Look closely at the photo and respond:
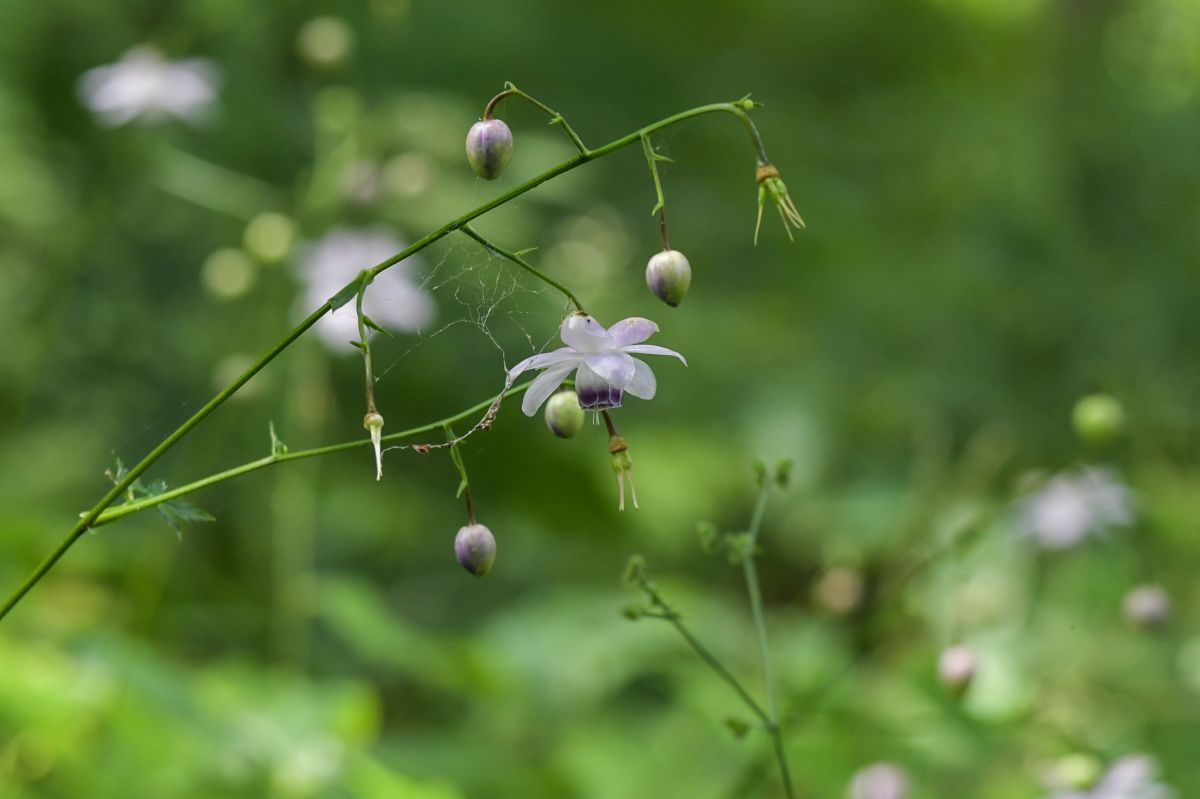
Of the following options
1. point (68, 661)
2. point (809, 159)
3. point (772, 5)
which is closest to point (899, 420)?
point (809, 159)

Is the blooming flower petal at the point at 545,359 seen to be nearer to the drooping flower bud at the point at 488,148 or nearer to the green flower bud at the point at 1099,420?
the drooping flower bud at the point at 488,148

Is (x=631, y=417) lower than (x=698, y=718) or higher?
higher

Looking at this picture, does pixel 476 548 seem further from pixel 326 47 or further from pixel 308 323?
pixel 326 47

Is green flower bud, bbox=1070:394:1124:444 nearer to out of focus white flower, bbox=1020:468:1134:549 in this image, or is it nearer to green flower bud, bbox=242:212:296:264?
out of focus white flower, bbox=1020:468:1134:549

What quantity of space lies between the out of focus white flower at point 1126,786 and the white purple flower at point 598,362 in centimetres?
123

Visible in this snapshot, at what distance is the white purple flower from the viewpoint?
107 centimetres

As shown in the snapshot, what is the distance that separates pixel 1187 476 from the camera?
4.77 m

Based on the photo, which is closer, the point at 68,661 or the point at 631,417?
the point at 68,661

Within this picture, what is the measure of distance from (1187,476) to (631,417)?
2159 mm

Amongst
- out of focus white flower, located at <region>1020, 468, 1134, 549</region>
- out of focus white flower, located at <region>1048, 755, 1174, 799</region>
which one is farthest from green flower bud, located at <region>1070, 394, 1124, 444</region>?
out of focus white flower, located at <region>1020, 468, 1134, 549</region>

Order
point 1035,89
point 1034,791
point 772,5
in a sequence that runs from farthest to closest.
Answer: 1. point 1035,89
2. point 772,5
3. point 1034,791

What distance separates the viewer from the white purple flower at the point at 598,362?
107cm

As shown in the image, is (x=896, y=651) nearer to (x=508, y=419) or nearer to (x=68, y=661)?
(x=508, y=419)

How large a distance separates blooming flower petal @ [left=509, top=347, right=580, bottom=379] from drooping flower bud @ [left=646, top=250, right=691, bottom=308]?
110mm
